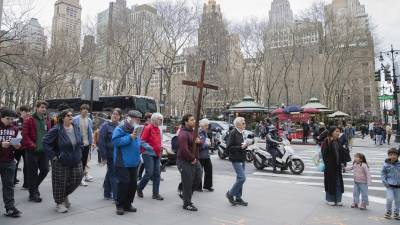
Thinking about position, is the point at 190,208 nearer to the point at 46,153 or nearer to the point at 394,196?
the point at 46,153

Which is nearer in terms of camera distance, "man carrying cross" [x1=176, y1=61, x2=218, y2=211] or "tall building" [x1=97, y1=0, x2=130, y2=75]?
"man carrying cross" [x1=176, y1=61, x2=218, y2=211]

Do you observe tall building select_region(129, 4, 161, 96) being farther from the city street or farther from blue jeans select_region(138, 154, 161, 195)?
blue jeans select_region(138, 154, 161, 195)

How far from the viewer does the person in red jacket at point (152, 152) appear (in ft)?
22.4

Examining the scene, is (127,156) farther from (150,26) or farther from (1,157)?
(150,26)

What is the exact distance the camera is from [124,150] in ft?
18.8

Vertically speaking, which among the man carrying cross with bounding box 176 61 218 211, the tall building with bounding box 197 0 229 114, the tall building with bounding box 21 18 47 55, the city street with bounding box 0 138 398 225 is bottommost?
the city street with bounding box 0 138 398 225

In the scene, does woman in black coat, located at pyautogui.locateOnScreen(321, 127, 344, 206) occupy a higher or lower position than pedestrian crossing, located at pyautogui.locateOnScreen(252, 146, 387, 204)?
higher

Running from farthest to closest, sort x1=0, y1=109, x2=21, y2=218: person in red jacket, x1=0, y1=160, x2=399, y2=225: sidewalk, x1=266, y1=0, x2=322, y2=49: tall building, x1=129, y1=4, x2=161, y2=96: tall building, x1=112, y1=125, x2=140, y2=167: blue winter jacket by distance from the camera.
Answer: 1. x1=266, y1=0, x2=322, y2=49: tall building
2. x1=129, y1=4, x2=161, y2=96: tall building
3. x1=112, y1=125, x2=140, y2=167: blue winter jacket
4. x1=0, y1=160, x2=399, y2=225: sidewalk
5. x1=0, y1=109, x2=21, y2=218: person in red jacket

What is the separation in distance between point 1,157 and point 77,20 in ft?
127

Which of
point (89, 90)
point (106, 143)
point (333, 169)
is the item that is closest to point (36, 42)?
point (89, 90)

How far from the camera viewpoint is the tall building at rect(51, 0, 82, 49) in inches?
1404

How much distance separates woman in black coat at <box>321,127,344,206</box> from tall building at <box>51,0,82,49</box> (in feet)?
107

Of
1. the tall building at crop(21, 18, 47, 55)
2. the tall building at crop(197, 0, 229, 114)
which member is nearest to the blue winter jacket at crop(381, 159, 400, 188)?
the tall building at crop(21, 18, 47, 55)

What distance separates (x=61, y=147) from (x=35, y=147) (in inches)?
47.3
